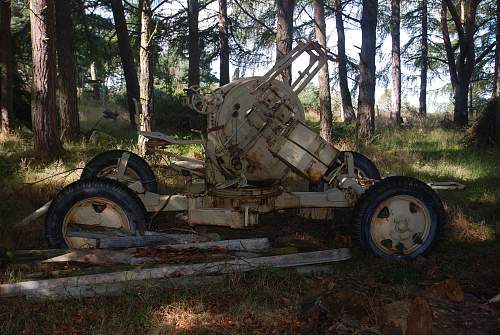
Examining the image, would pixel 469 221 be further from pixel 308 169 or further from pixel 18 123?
pixel 18 123

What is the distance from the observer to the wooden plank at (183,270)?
4059 millimetres

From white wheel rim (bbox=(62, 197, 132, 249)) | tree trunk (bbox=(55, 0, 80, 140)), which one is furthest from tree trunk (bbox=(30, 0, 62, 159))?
white wheel rim (bbox=(62, 197, 132, 249))

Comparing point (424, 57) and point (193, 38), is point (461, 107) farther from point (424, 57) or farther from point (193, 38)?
point (193, 38)

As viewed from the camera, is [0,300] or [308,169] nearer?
[0,300]

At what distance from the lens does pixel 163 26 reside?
1684 centimetres

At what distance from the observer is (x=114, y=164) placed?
664 cm

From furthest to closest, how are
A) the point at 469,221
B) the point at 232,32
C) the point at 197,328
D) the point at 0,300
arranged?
the point at 232,32 → the point at 469,221 → the point at 0,300 → the point at 197,328

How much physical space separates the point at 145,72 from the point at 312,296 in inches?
285

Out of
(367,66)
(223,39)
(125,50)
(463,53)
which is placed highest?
(223,39)

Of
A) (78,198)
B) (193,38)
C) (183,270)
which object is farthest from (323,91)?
(183,270)

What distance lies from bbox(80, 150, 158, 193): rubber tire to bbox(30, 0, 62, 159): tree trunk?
275 centimetres

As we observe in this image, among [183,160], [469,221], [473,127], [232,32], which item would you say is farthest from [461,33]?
[183,160]

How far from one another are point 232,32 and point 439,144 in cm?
966

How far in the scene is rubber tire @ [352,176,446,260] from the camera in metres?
5.21
